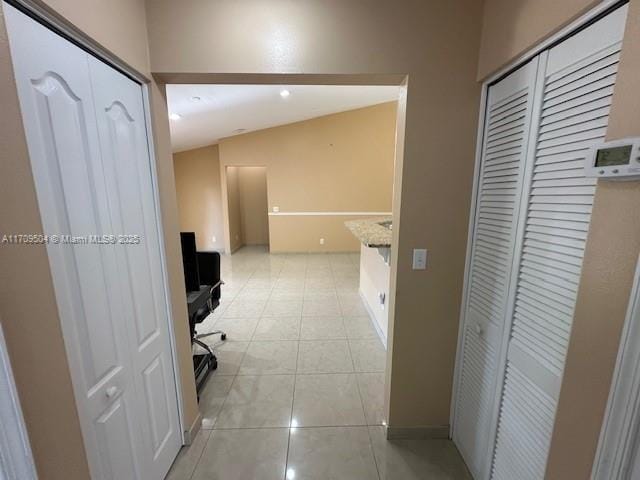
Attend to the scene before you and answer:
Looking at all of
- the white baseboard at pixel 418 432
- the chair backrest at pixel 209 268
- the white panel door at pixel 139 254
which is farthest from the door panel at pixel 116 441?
the chair backrest at pixel 209 268

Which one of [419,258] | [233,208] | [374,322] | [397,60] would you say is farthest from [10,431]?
[233,208]

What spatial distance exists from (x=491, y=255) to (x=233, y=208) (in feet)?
20.5

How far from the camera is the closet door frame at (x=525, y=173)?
87cm

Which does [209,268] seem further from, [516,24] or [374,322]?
[516,24]

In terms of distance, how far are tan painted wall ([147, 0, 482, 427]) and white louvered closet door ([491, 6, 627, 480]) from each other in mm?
405

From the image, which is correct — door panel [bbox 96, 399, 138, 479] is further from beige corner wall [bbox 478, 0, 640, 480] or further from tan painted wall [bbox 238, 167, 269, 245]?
tan painted wall [bbox 238, 167, 269, 245]

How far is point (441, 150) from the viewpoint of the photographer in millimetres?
1448

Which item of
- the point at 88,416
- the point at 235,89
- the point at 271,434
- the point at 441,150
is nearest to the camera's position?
the point at 88,416

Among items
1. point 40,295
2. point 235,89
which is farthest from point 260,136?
point 40,295

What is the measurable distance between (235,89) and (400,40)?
2.21 metres

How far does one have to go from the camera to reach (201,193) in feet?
22.4

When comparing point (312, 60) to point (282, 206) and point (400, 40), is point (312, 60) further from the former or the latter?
point (282, 206)

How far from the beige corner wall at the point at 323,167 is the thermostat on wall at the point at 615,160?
5.77 meters

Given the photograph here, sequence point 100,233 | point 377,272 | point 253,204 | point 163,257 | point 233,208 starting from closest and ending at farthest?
point 100,233 < point 163,257 < point 377,272 < point 233,208 < point 253,204
